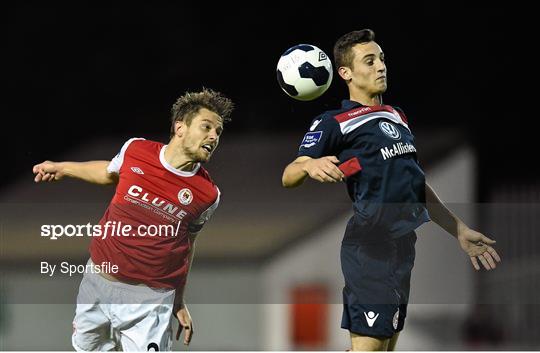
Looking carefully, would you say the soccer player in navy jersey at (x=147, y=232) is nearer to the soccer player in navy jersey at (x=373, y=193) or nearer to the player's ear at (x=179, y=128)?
the player's ear at (x=179, y=128)

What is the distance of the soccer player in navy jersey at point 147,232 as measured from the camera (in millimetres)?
4445

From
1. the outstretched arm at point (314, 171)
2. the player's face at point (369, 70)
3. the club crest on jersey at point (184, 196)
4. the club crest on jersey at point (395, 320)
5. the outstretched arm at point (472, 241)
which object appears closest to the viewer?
the outstretched arm at point (314, 171)

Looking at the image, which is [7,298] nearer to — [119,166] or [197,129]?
[119,166]

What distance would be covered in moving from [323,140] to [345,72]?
0.39m

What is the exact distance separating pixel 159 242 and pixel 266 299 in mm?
725

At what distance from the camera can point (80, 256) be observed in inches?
186

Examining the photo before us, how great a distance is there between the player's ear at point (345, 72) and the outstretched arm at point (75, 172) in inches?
42.8

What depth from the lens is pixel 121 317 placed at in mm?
4406

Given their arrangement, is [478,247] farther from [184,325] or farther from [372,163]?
[184,325]

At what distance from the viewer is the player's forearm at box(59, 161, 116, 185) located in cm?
457

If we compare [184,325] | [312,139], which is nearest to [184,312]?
[184,325]

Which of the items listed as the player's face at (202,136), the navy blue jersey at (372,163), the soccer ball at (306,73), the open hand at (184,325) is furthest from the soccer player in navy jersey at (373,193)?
the open hand at (184,325)

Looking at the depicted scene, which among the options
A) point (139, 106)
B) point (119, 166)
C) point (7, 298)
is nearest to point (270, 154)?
point (139, 106)

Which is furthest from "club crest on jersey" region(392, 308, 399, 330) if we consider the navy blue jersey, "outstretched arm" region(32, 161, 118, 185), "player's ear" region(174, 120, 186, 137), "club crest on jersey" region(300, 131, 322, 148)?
"outstretched arm" region(32, 161, 118, 185)
